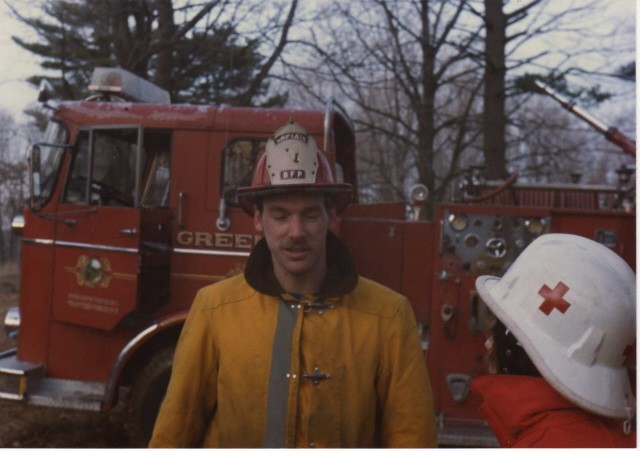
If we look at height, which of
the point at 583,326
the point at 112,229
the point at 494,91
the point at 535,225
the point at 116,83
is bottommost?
the point at 583,326

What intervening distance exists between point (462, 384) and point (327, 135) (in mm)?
1718

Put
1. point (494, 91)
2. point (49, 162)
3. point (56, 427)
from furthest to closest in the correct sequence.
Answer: point (494, 91), point (49, 162), point (56, 427)

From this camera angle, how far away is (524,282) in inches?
66.2

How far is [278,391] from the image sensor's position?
1.72 metres

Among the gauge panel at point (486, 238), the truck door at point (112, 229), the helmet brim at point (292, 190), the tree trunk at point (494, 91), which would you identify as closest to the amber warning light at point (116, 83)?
the truck door at point (112, 229)

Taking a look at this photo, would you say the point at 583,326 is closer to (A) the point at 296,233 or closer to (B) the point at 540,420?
(B) the point at 540,420

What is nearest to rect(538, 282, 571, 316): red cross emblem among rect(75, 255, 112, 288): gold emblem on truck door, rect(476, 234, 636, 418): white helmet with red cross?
rect(476, 234, 636, 418): white helmet with red cross

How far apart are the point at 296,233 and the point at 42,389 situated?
2.85 metres

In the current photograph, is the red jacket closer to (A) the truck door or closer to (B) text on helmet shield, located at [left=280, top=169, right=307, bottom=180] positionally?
(B) text on helmet shield, located at [left=280, top=169, right=307, bottom=180]

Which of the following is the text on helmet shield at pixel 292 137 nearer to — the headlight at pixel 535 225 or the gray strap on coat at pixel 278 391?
the gray strap on coat at pixel 278 391

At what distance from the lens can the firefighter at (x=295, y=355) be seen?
5.66 feet

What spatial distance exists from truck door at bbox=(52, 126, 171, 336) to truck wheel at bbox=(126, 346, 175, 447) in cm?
34

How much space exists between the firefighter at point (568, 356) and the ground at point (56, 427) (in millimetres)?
2183

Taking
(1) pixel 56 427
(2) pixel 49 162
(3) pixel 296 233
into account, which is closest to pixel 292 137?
(3) pixel 296 233
